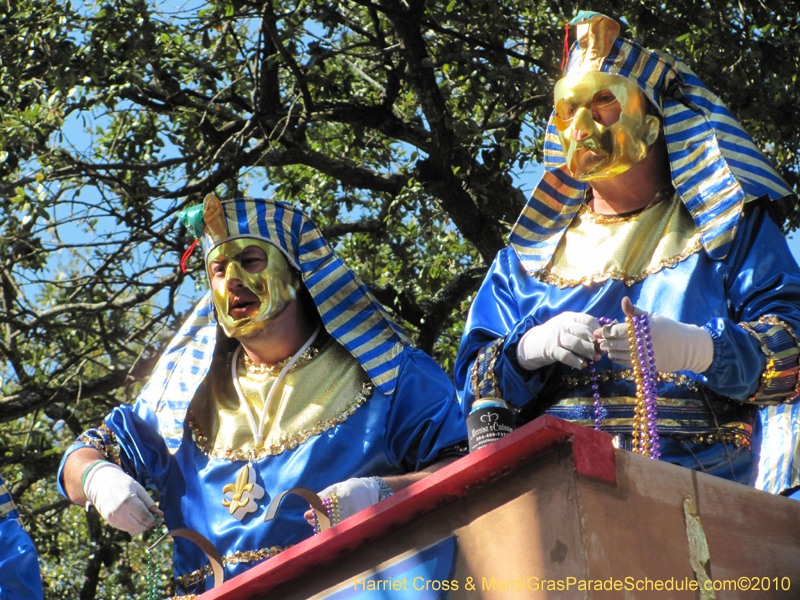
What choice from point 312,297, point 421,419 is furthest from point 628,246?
point 312,297

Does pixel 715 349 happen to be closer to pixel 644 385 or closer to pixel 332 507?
pixel 644 385

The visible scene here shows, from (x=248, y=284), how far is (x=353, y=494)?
973mm

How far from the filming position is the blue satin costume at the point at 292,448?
366 cm

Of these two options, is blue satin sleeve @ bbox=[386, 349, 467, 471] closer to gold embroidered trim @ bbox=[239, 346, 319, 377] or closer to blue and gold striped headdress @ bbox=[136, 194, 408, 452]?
blue and gold striped headdress @ bbox=[136, 194, 408, 452]

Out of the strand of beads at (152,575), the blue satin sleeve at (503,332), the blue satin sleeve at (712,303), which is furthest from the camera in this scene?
the strand of beads at (152,575)

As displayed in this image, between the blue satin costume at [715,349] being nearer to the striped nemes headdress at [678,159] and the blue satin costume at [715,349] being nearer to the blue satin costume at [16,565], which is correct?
the striped nemes headdress at [678,159]

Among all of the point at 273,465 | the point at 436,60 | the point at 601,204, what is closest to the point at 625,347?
the point at 601,204

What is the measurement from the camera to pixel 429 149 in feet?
19.4

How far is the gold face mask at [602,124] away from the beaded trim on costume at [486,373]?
0.58 m

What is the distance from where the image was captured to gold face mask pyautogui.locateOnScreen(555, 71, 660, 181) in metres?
3.27

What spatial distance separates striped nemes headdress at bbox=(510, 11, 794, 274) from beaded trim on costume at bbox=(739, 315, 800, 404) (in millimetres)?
314

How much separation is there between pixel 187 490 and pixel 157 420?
312mm

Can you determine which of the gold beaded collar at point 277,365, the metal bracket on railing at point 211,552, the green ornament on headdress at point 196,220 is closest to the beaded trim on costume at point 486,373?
the metal bracket on railing at point 211,552

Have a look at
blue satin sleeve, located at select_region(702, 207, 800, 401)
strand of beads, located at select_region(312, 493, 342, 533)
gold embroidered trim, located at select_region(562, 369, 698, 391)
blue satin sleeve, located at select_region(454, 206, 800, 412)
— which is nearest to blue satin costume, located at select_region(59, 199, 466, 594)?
strand of beads, located at select_region(312, 493, 342, 533)
